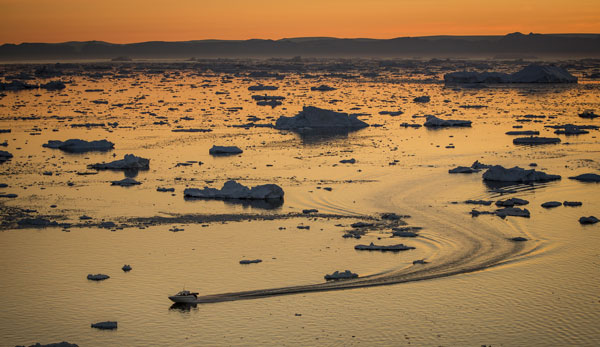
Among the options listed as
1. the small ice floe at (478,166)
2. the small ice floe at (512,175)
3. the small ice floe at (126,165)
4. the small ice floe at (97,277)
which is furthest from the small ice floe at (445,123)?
the small ice floe at (97,277)

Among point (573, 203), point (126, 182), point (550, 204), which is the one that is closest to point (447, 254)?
point (550, 204)

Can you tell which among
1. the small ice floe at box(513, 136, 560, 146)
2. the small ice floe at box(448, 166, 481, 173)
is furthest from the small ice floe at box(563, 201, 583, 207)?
the small ice floe at box(513, 136, 560, 146)

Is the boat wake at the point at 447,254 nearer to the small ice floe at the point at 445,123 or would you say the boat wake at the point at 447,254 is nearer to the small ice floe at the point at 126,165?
the small ice floe at the point at 126,165

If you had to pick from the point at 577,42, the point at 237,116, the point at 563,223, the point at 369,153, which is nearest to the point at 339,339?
the point at 563,223

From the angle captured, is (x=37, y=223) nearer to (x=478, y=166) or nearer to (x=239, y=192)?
(x=239, y=192)

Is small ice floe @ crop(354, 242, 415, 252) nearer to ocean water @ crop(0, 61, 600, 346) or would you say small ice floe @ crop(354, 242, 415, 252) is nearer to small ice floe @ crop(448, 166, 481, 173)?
ocean water @ crop(0, 61, 600, 346)

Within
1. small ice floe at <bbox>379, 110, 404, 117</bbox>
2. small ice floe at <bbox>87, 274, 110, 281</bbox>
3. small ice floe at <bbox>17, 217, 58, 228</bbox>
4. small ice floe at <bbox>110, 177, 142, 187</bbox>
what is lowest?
small ice floe at <bbox>379, 110, 404, 117</bbox>
